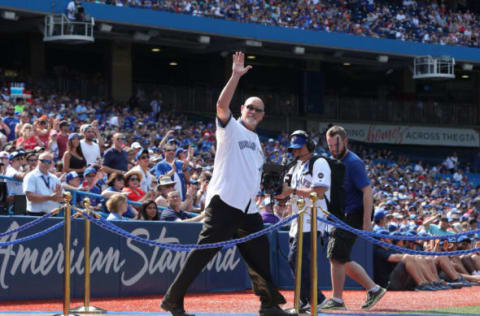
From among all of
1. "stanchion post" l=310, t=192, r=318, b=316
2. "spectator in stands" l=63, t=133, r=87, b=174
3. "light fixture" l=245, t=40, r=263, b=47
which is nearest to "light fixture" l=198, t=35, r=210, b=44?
"light fixture" l=245, t=40, r=263, b=47

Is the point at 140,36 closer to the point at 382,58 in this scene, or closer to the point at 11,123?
the point at 382,58

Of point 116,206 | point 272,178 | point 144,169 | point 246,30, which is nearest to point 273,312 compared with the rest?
point 272,178

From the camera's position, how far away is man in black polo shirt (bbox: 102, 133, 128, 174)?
46.6 ft

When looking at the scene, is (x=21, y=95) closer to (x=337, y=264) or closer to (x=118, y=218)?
(x=118, y=218)

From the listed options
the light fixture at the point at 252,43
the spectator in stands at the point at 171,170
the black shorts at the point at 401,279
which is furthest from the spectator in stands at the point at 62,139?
the light fixture at the point at 252,43

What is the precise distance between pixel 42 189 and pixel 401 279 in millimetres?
5586

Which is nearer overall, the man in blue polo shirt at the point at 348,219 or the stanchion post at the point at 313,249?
the stanchion post at the point at 313,249

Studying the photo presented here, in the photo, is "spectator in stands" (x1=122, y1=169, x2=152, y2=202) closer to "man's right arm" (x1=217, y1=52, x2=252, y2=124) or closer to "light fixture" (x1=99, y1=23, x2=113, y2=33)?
"man's right arm" (x1=217, y1=52, x2=252, y2=124)

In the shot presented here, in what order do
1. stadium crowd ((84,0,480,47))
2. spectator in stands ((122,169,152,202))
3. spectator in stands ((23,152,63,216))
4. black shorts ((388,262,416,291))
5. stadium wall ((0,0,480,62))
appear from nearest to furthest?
spectator in stands ((23,152,63,216))
spectator in stands ((122,169,152,202))
black shorts ((388,262,416,291))
stadium wall ((0,0,480,62))
stadium crowd ((84,0,480,47))

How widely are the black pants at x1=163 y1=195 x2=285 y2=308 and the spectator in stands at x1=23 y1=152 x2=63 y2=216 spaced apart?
162 inches

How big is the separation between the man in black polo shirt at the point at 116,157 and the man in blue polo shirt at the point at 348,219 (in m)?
5.87

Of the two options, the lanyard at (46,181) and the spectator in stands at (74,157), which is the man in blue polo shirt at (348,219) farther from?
the spectator in stands at (74,157)

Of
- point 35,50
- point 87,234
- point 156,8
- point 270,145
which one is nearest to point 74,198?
point 87,234

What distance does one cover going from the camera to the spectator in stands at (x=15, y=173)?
40.6 ft
